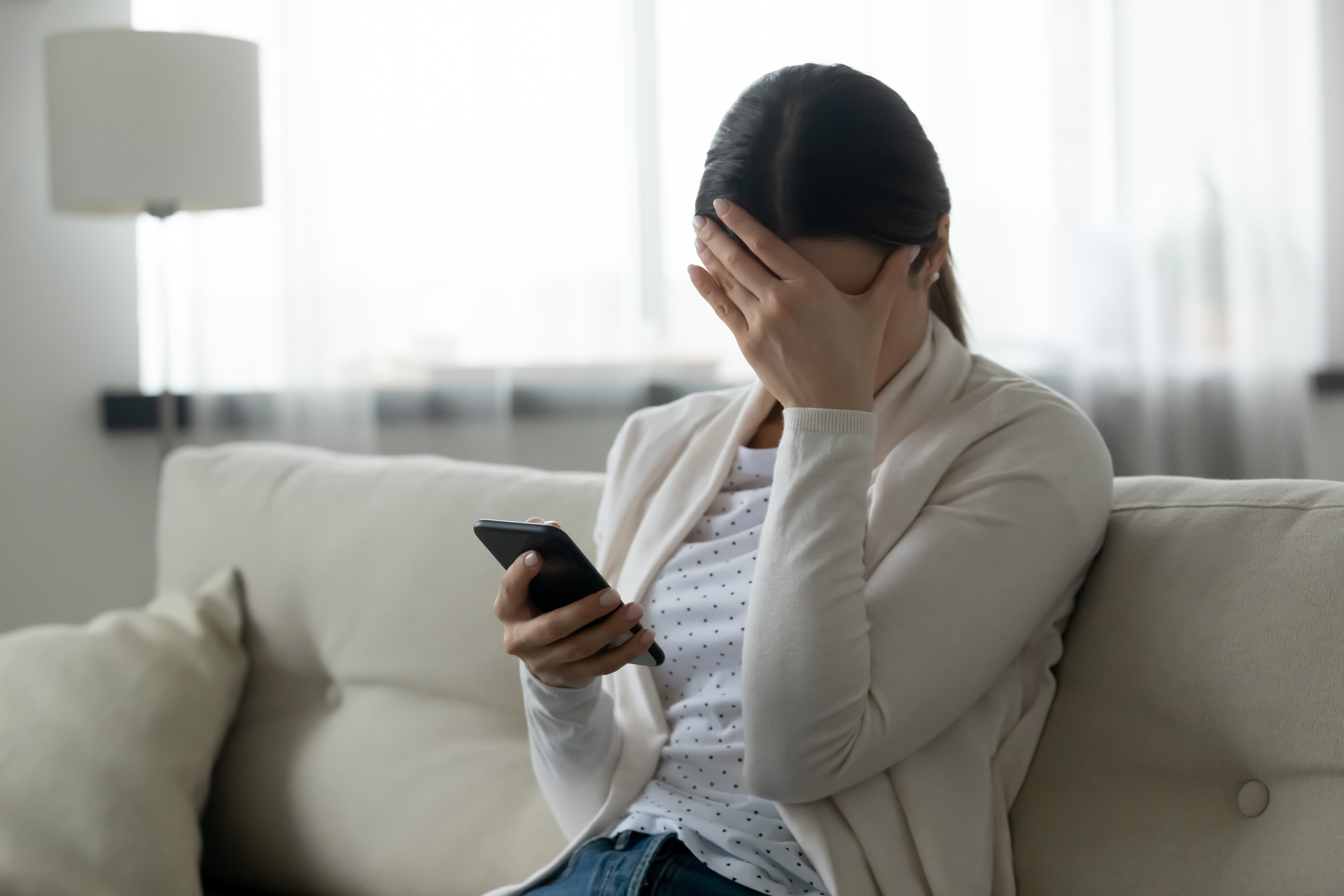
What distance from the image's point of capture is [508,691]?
1.30m

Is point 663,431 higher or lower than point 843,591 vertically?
higher

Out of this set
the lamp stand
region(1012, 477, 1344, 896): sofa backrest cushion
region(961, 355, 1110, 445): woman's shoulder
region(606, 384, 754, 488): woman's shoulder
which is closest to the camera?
region(1012, 477, 1344, 896): sofa backrest cushion

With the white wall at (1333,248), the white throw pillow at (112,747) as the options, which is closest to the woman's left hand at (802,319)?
the white throw pillow at (112,747)

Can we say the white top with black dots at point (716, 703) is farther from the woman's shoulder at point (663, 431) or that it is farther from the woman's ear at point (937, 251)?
the woman's ear at point (937, 251)

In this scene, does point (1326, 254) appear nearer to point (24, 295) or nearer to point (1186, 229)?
point (1186, 229)

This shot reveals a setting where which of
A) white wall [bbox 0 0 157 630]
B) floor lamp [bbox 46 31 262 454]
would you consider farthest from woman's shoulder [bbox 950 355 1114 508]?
white wall [bbox 0 0 157 630]

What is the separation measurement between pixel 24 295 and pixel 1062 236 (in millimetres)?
2255

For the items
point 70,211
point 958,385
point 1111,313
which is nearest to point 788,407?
point 958,385

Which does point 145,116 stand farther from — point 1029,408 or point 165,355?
point 1029,408

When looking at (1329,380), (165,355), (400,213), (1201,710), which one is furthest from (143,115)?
(1329,380)

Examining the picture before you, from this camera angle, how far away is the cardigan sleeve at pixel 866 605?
2.86 ft

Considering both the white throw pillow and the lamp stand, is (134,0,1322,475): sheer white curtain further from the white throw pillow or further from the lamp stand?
the white throw pillow

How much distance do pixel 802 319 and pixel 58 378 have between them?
2097mm

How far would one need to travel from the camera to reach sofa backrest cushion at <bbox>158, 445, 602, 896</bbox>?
1272mm
